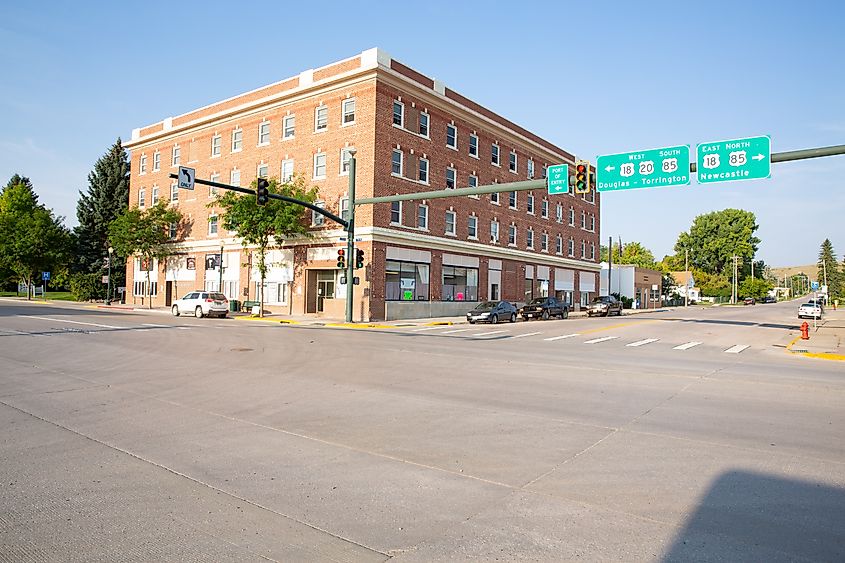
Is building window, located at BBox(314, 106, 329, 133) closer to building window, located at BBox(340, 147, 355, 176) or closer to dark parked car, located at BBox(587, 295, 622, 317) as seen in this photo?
building window, located at BBox(340, 147, 355, 176)

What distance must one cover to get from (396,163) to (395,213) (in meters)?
3.28

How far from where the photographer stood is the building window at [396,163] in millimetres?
37156

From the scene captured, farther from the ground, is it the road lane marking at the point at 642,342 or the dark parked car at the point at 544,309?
the dark parked car at the point at 544,309

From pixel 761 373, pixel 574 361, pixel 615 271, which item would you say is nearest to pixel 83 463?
pixel 574 361

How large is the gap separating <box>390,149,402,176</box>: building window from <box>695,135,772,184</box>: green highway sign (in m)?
20.5

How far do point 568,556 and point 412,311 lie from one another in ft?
113

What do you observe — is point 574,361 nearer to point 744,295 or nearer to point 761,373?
point 761,373

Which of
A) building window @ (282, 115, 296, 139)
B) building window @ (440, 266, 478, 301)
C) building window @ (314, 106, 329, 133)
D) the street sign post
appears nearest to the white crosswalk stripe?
the street sign post

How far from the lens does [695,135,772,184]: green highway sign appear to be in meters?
19.1

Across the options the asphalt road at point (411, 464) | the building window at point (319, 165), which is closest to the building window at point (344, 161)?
the building window at point (319, 165)

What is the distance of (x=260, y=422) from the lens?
26.4 ft

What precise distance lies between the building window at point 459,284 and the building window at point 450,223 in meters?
2.65

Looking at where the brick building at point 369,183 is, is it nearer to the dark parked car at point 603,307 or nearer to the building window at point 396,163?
the building window at point 396,163

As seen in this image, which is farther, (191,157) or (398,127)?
(191,157)
